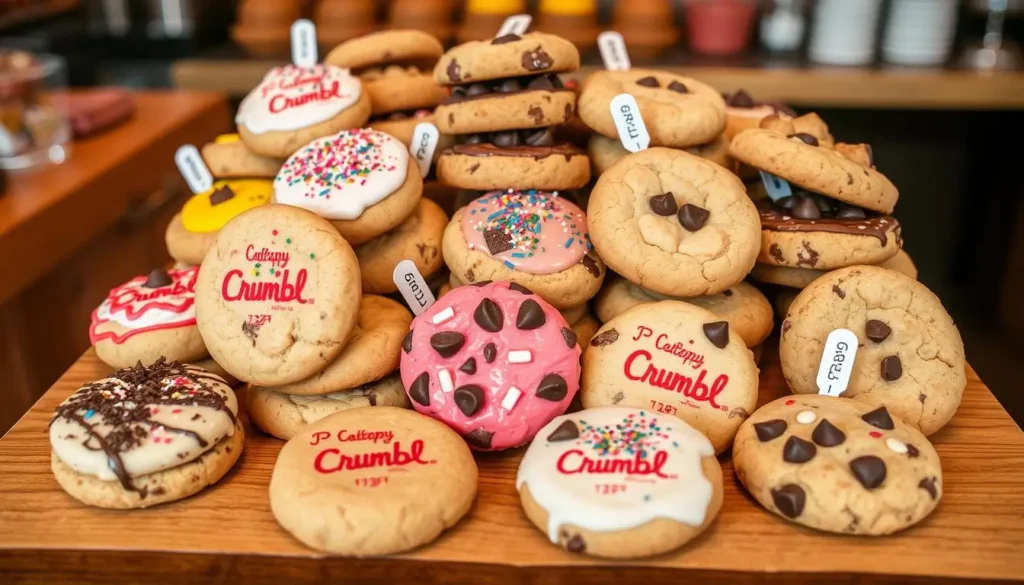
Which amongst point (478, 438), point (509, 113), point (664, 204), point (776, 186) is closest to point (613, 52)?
point (509, 113)

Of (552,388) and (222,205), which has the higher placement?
(222,205)

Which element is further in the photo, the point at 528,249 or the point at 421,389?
the point at 528,249

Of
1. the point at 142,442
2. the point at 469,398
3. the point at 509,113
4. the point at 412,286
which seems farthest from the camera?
the point at 509,113

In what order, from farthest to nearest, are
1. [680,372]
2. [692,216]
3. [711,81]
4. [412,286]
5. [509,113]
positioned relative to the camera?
[711,81]
[509,113]
[412,286]
[692,216]
[680,372]

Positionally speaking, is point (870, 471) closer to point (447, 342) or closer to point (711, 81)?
point (447, 342)

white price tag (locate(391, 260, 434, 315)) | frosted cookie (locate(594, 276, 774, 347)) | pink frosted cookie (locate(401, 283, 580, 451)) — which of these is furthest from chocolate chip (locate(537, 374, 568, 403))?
white price tag (locate(391, 260, 434, 315))

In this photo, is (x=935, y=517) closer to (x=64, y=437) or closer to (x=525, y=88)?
(x=525, y=88)

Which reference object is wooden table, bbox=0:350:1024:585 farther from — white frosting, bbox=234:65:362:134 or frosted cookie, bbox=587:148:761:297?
white frosting, bbox=234:65:362:134
